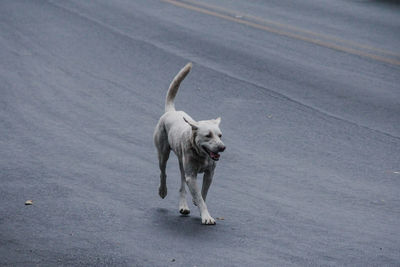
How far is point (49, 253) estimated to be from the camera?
6965 millimetres

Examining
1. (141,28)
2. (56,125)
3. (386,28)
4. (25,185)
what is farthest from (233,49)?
(25,185)

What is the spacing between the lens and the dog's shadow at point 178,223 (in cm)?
777

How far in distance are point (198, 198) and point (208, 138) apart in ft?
2.24

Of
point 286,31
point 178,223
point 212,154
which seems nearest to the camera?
point 212,154

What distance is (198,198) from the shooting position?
7.79 metres

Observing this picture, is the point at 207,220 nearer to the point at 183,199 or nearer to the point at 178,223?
the point at 178,223

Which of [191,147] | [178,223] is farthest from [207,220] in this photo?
[191,147]

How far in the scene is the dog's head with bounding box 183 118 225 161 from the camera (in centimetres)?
740

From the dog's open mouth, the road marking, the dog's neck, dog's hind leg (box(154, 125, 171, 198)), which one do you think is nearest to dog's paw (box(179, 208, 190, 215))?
dog's hind leg (box(154, 125, 171, 198))

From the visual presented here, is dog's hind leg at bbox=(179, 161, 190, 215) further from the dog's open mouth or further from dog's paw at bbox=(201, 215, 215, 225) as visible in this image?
the dog's open mouth

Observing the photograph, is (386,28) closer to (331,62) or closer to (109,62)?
(331,62)

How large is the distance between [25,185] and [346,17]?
11896 millimetres

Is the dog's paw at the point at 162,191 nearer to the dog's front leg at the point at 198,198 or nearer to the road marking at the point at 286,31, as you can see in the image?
the dog's front leg at the point at 198,198

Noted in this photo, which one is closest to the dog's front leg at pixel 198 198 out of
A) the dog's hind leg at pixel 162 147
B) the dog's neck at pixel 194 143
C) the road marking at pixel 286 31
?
the dog's neck at pixel 194 143
